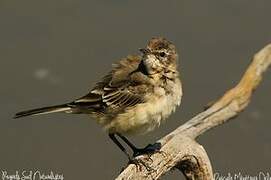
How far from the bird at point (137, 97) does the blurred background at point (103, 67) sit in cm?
311

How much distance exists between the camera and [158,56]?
22.9ft

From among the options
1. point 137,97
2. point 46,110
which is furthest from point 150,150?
point 46,110

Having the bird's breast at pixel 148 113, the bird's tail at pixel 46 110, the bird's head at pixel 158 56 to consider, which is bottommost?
the bird's breast at pixel 148 113

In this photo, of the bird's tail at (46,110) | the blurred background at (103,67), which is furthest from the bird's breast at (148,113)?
the blurred background at (103,67)

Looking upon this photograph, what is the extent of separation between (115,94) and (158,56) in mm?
426

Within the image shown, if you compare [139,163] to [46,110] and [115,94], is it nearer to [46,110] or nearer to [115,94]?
[115,94]

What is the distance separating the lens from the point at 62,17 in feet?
42.9

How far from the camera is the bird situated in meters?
6.78

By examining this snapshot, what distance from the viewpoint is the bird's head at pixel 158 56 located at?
690 cm

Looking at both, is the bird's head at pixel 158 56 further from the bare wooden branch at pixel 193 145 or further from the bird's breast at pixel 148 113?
the bare wooden branch at pixel 193 145

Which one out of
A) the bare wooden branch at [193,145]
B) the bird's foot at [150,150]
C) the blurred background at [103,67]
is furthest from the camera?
the blurred background at [103,67]

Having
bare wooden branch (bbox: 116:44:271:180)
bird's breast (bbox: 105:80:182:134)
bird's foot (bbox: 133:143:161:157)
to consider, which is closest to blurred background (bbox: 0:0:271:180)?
bare wooden branch (bbox: 116:44:271:180)

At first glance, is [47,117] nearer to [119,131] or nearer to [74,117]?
[74,117]

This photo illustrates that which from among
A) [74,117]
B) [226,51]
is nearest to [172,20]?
[226,51]
